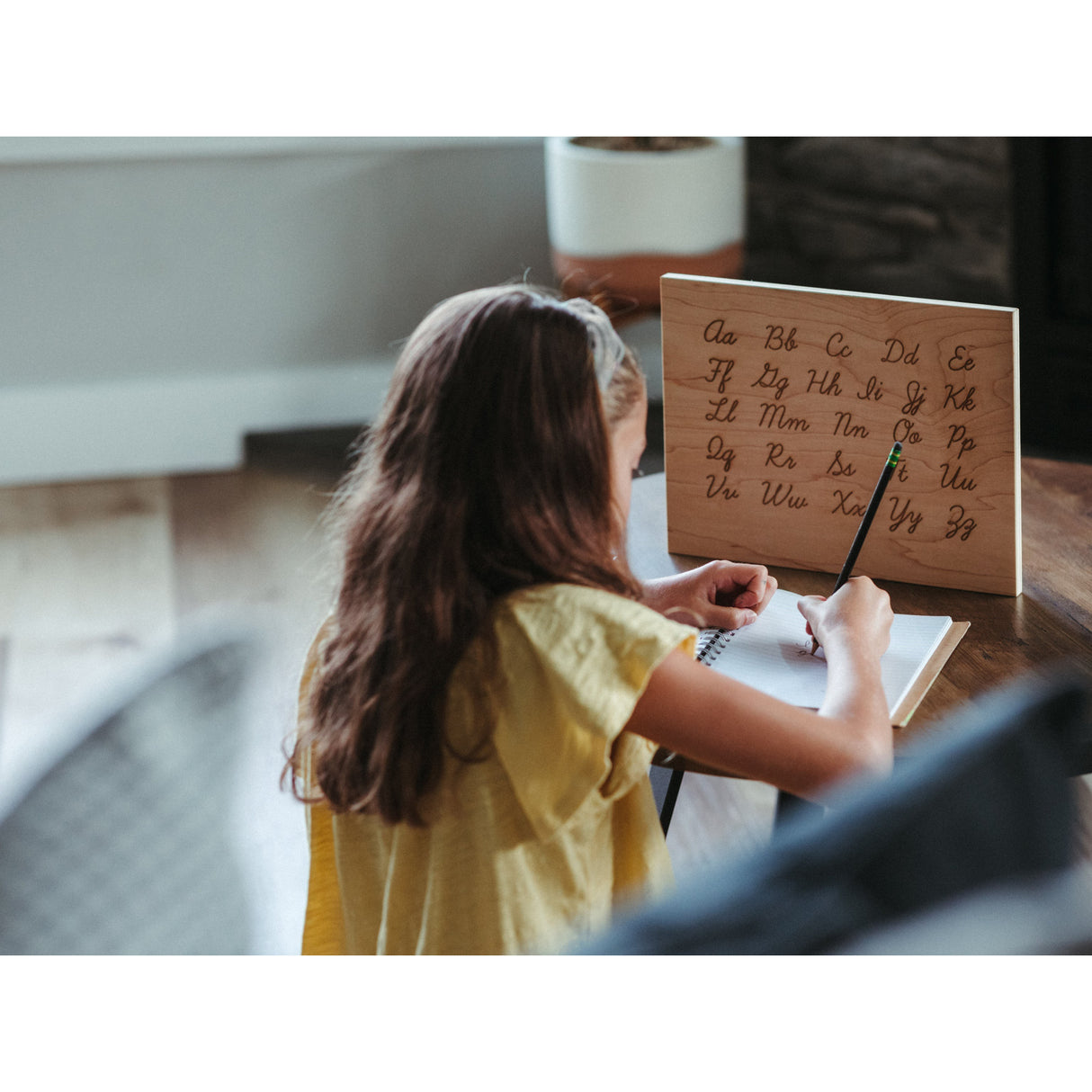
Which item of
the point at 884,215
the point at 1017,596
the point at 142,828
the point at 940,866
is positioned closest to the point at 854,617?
the point at 1017,596

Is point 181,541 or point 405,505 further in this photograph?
point 181,541

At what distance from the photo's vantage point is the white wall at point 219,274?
109 inches

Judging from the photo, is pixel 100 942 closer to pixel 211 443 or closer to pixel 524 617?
pixel 524 617

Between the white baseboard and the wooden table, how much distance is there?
6.09 ft

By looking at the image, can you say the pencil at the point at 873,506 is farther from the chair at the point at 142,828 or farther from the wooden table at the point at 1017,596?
the chair at the point at 142,828

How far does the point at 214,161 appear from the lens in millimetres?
2779

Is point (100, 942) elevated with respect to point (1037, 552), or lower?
lower

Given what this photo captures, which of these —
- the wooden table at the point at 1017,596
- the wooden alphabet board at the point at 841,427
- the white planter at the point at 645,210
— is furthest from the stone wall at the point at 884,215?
the wooden alphabet board at the point at 841,427

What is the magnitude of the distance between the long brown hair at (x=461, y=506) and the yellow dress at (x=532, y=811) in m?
0.02

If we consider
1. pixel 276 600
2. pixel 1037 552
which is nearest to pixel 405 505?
pixel 1037 552

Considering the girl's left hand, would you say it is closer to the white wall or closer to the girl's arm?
the girl's arm

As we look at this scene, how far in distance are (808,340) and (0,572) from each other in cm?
194

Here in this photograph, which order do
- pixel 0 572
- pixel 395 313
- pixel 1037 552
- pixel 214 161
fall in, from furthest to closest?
pixel 395 313
pixel 214 161
pixel 0 572
pixel 1037 552

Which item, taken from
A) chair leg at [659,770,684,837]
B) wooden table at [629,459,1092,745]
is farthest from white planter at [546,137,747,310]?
chair leg at [659,770,684,837]
